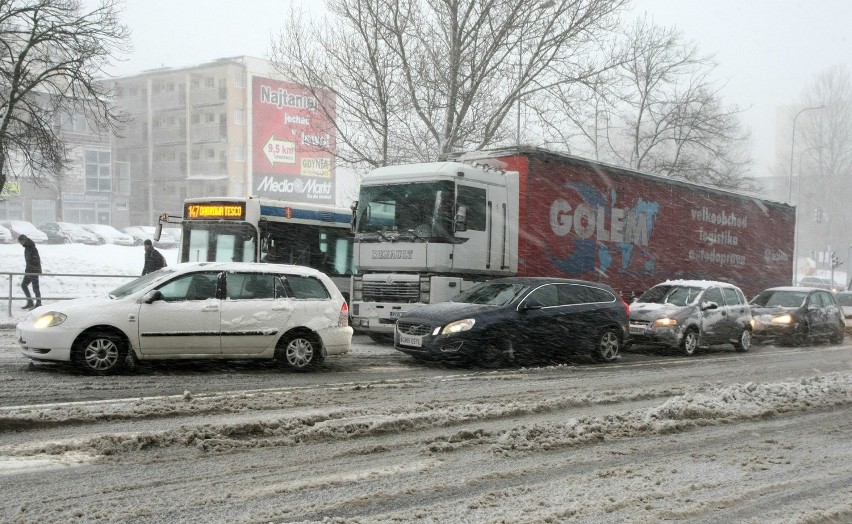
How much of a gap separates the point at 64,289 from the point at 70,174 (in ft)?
144

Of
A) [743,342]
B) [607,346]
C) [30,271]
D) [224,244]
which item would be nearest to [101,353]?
[224,244]

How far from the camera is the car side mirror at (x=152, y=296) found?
10.8 meters

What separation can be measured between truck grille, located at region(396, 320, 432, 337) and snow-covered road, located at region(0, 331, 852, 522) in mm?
1737

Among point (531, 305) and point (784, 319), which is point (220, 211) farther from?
point (784, 319)

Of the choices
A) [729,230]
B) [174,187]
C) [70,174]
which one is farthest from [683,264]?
[174,187]

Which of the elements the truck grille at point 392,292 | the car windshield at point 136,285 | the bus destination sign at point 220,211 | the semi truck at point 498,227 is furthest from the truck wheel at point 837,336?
the car windshield at point 136,285

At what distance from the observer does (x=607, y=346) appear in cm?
1479

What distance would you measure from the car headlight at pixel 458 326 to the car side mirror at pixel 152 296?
4179 mm

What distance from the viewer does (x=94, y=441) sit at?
6527mm

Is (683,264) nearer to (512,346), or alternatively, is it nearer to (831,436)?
(512,346)

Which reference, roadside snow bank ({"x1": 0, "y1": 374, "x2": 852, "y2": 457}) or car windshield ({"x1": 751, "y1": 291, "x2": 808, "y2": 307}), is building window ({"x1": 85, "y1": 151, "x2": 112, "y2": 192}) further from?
roadside snow bank ({"x1": 0, "y1": 374, "x2": 852, "y2": 457})

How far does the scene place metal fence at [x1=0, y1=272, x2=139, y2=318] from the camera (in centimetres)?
1928

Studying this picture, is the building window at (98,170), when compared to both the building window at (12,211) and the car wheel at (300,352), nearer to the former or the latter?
the building window at (12,211)

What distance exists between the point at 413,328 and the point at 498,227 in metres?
3.29
